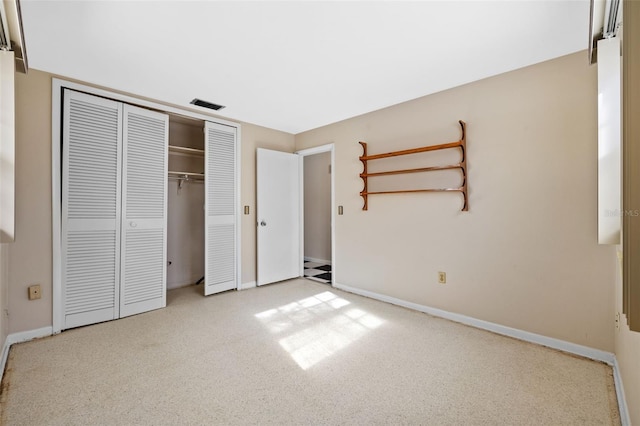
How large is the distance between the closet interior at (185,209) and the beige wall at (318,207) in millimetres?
2356

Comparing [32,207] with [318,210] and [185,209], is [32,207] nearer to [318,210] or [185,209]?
[185,209]

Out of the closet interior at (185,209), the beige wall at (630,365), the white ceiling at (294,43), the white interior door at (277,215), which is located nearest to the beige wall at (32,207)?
the white ceiling at (294,43)

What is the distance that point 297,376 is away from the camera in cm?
191

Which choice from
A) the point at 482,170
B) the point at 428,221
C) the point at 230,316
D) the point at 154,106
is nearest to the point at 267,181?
the point at 154,106

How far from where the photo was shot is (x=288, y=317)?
2.94m

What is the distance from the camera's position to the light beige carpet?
1.56 m

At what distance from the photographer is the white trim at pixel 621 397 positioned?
149 centimetres

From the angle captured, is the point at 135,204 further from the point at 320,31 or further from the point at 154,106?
the point at 320,31

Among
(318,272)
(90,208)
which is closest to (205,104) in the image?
(90,208)

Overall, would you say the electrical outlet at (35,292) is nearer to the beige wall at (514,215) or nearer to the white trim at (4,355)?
the white trim at (4,355)

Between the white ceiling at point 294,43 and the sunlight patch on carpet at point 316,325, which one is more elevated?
the white ceiling at point 294,43

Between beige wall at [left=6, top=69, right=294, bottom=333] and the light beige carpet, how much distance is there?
0.29 metres

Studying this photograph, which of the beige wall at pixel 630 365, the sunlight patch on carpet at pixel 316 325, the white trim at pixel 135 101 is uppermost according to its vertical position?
the white trim at pixel 135 101

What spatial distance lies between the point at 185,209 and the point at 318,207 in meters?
2.65
